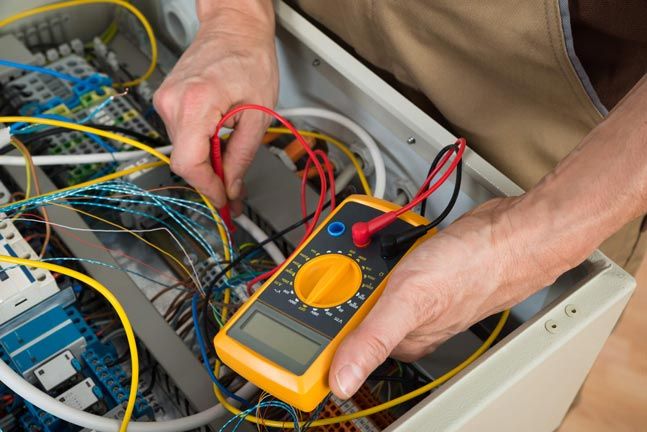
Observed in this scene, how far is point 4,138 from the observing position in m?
0.83

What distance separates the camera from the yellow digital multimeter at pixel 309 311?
0.62 meters

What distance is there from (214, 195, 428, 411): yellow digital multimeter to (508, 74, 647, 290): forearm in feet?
0.37

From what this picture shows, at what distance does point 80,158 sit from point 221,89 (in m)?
0.19

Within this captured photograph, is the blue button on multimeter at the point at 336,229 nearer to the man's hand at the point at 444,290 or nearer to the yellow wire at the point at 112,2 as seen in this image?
the man's hand at the point at 444,290

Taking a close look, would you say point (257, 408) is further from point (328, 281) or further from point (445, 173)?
point (445, 173)

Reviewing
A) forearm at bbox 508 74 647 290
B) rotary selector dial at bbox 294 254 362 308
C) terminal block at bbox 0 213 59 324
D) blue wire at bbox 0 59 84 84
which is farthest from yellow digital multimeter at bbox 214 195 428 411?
blue wire at bbox 0 59 84 84

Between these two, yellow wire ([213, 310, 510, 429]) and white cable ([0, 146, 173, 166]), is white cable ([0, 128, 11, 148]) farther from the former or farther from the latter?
yellow wire ([213, 310, 510, 429])

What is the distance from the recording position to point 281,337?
0.64 m

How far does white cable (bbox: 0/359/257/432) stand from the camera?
651mm

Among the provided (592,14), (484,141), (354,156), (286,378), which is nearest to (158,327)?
(286,378)

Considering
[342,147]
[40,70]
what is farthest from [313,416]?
[40,70]

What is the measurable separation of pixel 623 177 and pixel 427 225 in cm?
18

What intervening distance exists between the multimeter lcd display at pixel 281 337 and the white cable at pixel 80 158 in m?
0.32

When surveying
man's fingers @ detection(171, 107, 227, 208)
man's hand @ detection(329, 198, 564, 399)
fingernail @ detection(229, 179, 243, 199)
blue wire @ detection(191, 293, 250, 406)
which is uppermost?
man's hand @ detection(329, 198, 564, 399)
